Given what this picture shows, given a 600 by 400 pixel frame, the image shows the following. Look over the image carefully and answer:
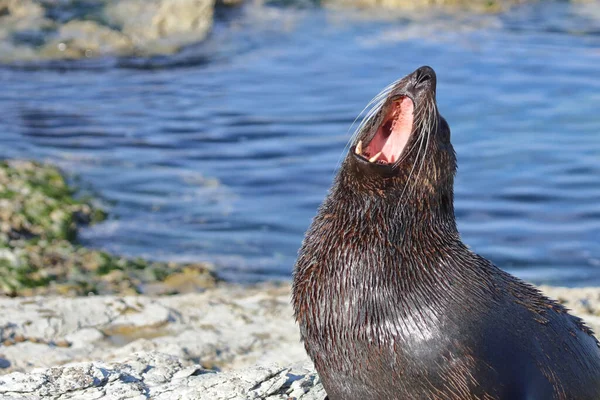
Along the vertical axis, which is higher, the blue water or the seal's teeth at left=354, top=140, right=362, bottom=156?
the seal's teeth at left=354, top=140, right=362, bottom=156

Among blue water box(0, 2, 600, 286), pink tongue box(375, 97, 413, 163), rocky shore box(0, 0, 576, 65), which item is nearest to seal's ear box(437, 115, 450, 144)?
pink tongue box(375, 97, 413, 163)

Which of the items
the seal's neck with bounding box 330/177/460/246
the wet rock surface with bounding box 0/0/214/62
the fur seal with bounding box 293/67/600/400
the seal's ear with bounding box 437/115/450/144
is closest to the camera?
the fur seal with bounding box 293/67/600/400

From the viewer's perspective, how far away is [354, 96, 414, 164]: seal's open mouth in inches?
162

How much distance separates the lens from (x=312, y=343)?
158 inches

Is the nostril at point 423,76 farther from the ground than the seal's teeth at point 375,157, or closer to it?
farther from the ground

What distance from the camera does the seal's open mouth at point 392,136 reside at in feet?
13.5

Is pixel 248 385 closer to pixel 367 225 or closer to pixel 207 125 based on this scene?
pixel 367 225

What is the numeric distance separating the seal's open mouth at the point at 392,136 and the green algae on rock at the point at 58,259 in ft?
14.2

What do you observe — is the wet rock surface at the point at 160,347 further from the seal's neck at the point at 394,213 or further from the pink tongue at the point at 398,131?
the pink tongue at the point at 398,131

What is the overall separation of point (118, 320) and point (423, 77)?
3287 mm

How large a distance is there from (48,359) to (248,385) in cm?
191

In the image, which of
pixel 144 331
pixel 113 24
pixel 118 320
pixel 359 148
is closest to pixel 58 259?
pixel 118 320

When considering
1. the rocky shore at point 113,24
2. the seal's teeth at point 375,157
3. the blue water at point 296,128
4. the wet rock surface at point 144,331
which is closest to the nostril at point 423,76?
the seal's teeth at point 375,157

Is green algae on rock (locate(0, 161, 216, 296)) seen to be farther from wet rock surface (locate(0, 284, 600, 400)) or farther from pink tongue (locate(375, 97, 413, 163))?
pink tongue (locate(375, 97, 413, 163))
